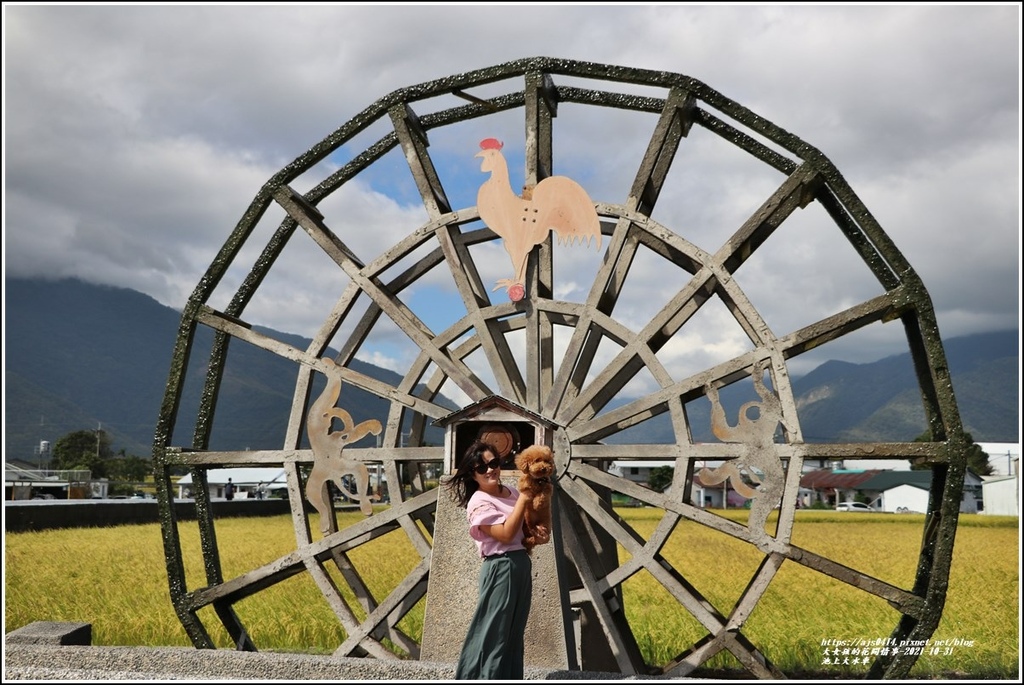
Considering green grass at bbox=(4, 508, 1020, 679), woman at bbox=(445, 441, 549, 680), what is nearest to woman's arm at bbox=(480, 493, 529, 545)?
woman at bbox=(445, 441, 549, 680)

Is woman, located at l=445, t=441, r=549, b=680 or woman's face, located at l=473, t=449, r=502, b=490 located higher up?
woman's face, located at l=473, t=449, r=502, b=490

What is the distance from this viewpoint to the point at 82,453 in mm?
78250

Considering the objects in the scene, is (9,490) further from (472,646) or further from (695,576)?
(472,646)

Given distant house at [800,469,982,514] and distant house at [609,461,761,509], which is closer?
distant house at [800,469,982,514]

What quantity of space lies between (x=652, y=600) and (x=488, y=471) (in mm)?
8190

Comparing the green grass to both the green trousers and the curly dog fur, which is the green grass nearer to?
the green trousers

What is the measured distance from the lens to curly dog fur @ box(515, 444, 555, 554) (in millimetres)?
5355

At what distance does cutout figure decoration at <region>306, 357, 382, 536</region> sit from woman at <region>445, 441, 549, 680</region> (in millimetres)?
3490

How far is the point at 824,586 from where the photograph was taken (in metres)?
14.0

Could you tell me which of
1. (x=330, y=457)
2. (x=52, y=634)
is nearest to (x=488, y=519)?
(x=330, y=457)

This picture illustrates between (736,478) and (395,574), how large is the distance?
317 inches

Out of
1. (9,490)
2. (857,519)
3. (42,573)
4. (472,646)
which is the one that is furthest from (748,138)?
(9,490)

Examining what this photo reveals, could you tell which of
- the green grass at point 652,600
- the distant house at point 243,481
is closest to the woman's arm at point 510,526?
the green grass at point 652,600

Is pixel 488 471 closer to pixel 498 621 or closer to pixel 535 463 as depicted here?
pixel 535 463
